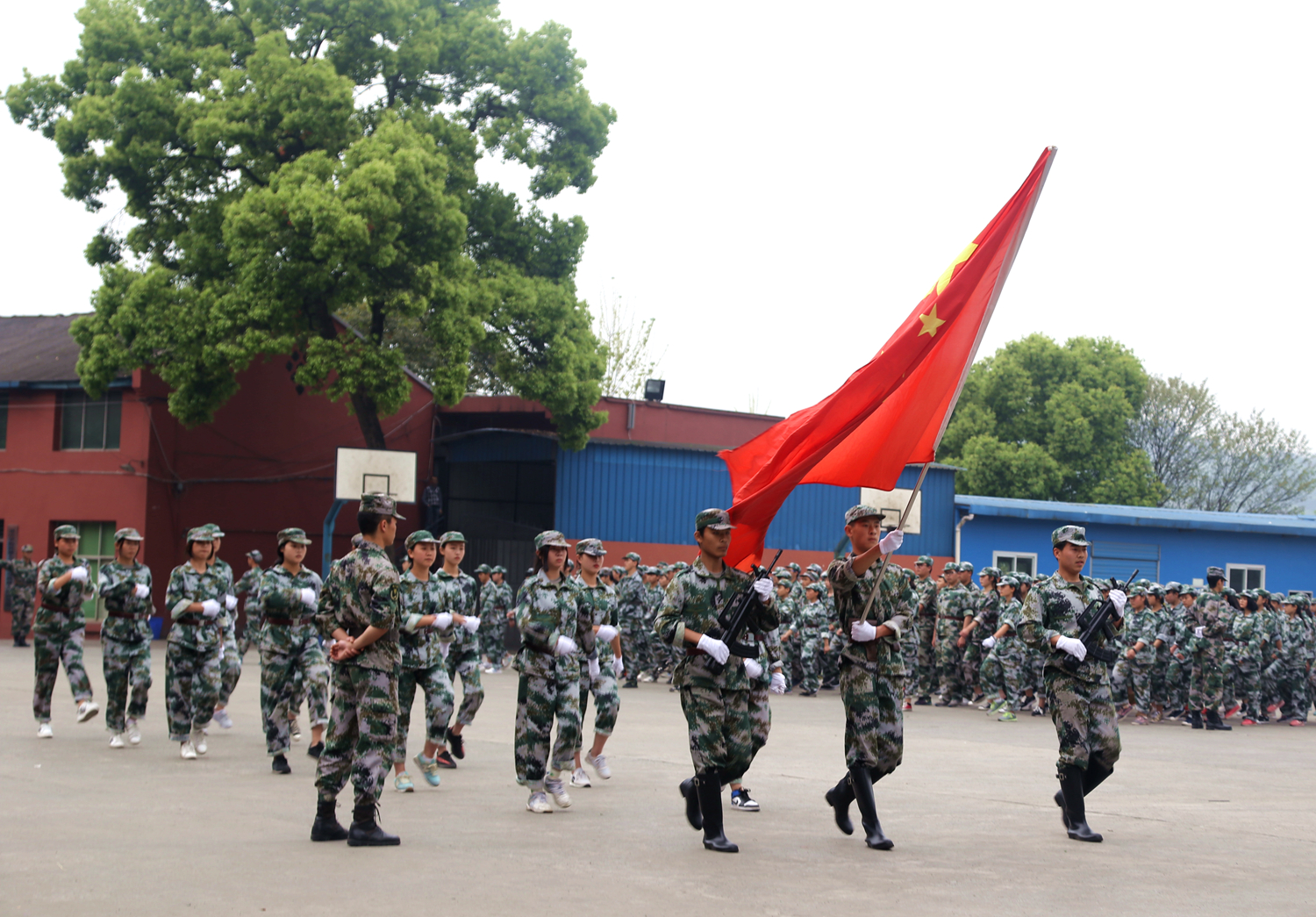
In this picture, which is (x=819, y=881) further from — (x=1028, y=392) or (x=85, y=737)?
(x=1028, y=392)

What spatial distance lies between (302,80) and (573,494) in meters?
11.2

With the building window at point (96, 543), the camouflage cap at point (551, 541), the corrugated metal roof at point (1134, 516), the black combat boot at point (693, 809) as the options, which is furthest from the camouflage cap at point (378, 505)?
the corrugated metal roof at point (1134, 516)

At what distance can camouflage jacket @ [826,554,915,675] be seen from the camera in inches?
334

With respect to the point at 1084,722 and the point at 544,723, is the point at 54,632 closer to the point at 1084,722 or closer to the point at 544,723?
the point at 544,723

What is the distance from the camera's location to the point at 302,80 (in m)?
28.3

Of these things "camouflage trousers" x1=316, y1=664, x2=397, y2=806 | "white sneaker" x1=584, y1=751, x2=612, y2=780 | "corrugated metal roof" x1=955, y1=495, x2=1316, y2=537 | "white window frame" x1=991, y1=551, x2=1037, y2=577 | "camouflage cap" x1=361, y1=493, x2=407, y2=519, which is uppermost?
"corrugated metal roof" x1=955, y1=495, x2=1316, y2=537

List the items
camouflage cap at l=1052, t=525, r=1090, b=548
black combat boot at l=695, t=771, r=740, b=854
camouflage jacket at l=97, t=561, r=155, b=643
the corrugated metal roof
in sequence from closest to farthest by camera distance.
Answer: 1. black combat boot at l=695, t=771, r=740, b=854
2. camouflage cap at l=1052, t=525, r=1090, b=548
3. camouflage jacket at l=97, t=561, r=155, b=643
4. the corrugated metal roof

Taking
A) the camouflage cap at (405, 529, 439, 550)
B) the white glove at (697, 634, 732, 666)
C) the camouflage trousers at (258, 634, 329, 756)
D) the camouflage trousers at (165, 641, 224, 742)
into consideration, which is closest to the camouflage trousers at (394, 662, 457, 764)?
the camouflage cap at (405, 529, 439, 550)

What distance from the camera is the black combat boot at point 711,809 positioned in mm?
7945

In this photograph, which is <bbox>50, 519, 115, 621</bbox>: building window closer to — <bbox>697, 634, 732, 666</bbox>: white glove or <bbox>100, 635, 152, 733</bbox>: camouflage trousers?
<bbox>100, 635, 152, 733</bbox>: camouflage trousers

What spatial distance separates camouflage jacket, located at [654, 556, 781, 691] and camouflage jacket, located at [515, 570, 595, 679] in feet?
4.90

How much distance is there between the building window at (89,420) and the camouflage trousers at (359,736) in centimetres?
2597

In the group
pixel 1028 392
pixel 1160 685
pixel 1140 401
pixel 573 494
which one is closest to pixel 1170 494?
pixel 1140 401

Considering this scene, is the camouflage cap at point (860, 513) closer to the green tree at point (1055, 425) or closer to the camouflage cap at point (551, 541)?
the camouflage cap at point (551, 541)
